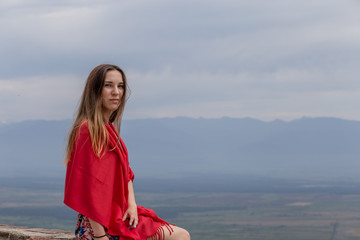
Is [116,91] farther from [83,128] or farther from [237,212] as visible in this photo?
[237,212]

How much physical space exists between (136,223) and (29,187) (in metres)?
148

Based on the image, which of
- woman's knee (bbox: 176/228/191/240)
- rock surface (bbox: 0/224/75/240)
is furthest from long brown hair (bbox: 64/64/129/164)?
rock surface (bbox: 0/224/75/240)

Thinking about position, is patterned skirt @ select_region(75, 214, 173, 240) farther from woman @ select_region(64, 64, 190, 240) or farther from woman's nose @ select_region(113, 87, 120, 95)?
woman's nose @ select_region(113, 87, 120, 95)

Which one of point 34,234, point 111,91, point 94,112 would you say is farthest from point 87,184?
point 34,234

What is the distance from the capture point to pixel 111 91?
294cm

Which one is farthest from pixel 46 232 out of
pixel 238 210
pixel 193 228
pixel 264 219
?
pixel 238 210

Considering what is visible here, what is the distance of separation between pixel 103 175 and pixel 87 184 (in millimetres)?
101

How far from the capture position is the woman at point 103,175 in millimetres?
2797

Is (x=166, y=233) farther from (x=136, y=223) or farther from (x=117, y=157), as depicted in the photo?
(x=117, y=157)

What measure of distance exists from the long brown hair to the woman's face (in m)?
0.02

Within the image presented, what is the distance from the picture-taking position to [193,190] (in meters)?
153

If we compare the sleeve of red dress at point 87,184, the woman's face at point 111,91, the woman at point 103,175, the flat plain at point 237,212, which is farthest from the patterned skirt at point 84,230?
the flat plain at point 237,212

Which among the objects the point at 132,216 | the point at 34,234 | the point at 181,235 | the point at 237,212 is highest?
the point at 132,216

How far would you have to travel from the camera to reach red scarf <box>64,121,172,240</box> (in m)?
2.79
